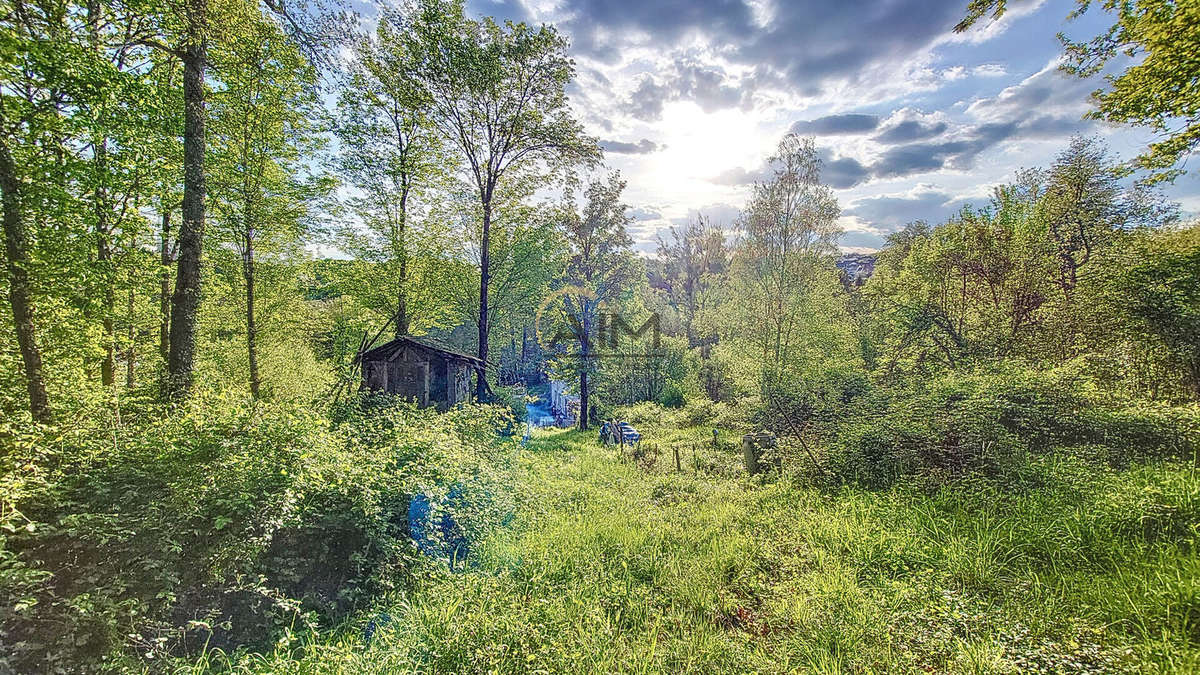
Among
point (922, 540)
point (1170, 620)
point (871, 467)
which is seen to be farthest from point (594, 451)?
point (1170, 620)

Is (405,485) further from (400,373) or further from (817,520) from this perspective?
(400,373)

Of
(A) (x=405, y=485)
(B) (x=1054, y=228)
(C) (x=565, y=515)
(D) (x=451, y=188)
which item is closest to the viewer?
(A) (x=405, y=485)

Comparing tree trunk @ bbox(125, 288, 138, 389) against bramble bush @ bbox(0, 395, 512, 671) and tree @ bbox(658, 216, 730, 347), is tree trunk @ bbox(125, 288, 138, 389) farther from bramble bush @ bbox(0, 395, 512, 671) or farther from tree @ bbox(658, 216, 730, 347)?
tree @ bbox(658, 216, 730, 347)

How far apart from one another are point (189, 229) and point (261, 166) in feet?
22.0

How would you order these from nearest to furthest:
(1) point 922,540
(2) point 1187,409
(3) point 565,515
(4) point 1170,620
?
(4) point 1170,620 < (1) point 922,540 < (2) point 1187,409 < (3) point 565,515

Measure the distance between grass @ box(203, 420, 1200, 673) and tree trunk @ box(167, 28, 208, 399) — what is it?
5056 mm

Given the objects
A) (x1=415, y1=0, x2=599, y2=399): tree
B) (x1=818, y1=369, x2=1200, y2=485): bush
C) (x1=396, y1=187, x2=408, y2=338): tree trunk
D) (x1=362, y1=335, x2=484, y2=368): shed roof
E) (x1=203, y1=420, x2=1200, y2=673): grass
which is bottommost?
(x1=203, y1=420, x2=1200, y2=673): grass

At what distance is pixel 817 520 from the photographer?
16.5 ft

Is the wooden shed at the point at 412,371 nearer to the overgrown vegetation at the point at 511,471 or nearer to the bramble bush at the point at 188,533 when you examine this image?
the overgrown vegetation at the point at 511,471

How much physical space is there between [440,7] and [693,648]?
17.2 meters

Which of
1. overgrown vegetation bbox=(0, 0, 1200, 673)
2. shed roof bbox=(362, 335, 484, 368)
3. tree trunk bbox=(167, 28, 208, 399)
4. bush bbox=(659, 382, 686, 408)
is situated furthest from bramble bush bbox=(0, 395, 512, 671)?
bush bbox=(659, 382, 686, 408)

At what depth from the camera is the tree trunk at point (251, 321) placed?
1177 cm

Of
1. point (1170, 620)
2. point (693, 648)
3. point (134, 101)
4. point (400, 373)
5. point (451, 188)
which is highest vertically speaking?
point (451, 188)

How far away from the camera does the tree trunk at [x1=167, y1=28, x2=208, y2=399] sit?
19.0 feet
